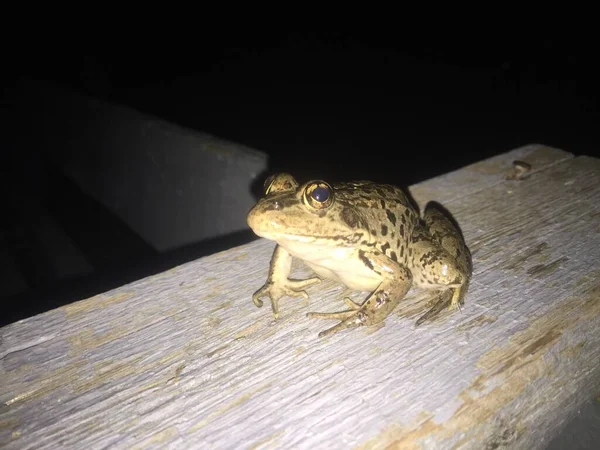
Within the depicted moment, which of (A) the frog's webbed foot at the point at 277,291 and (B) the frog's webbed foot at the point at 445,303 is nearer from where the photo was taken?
(B) the frog's webbed foot at the point at 445,303

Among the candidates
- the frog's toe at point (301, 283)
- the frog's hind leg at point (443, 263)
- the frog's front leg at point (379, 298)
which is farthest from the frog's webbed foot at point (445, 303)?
the frog's toe at point (301, 283)

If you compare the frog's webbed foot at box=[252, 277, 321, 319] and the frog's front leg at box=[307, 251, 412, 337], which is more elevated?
the frog's front leg at box=[307, 251, 412, 337]

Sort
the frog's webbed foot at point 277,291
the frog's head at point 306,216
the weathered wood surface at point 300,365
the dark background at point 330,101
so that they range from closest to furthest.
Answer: the weathered wood surface at point 300,365 < the frog's head at point 306,216 < the frog's webbed foot at point 277,291 < the dark background at point 330,101

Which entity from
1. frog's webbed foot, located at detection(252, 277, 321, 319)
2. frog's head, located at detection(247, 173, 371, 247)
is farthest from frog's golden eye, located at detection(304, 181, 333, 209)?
frog's webbed foot, located at detection(252, 277, 321, 319)

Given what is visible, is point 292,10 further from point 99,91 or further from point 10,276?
point 10,276

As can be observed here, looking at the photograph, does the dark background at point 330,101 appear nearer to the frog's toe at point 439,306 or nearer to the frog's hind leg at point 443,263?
the frog's hind leg at point 443,263

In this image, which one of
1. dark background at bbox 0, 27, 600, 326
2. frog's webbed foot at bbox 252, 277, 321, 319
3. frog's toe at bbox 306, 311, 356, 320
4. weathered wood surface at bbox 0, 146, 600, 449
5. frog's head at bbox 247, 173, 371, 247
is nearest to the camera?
weathered wood surface at bbox 0, 146, 600, 449

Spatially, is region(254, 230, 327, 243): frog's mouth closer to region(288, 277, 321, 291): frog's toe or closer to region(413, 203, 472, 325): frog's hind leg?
region(288, 277, 321, 291): frog's toe
